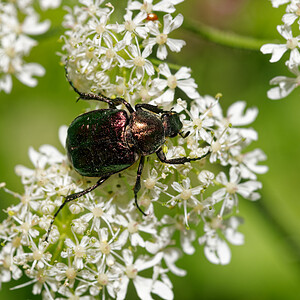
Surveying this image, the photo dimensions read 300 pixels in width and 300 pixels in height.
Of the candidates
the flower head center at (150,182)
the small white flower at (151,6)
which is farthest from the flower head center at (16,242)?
the small white flower at (151,6)

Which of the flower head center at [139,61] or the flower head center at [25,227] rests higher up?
the flower head center at [139,61]

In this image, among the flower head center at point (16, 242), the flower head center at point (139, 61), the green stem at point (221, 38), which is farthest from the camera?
the green stem at point (221, 38)

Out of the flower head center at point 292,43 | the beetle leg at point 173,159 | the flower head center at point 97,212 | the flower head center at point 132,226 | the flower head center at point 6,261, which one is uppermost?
the flower head center at point 292,43

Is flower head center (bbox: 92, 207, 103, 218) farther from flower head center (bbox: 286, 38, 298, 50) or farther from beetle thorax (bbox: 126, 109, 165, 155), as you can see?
flower head center (bbox: 286, 38, 298, 50)

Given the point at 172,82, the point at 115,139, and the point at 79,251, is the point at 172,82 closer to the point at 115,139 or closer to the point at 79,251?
the point at 115,139

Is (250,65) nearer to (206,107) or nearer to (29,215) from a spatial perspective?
(206,107)

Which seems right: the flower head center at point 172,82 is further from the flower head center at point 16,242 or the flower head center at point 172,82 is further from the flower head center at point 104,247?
the flower head center at point 16,242

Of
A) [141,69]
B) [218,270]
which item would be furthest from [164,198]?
[218,270]
